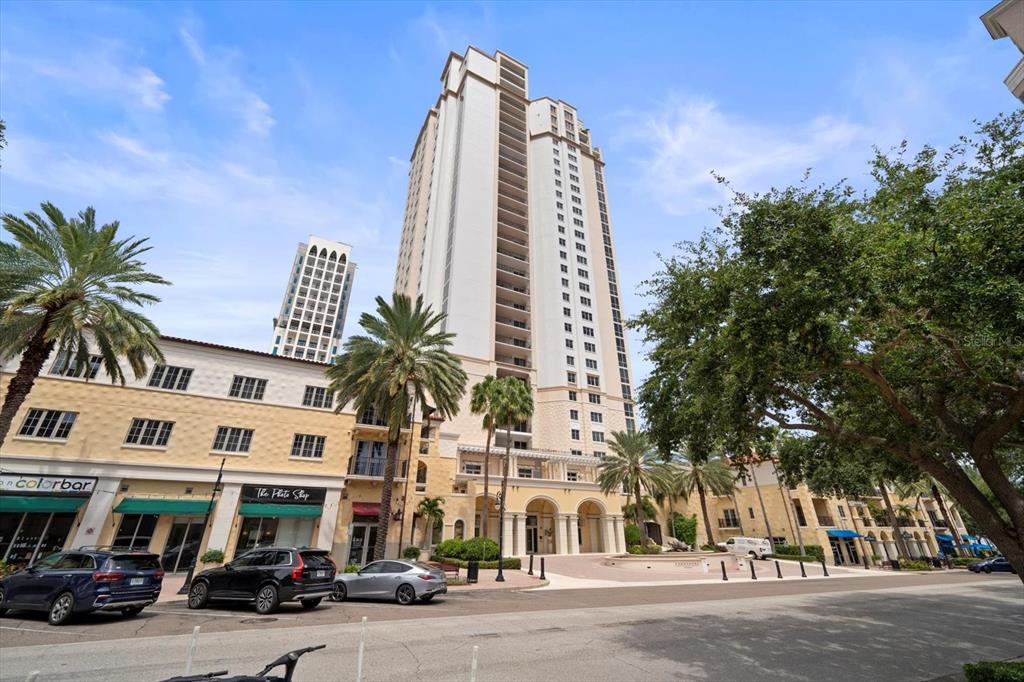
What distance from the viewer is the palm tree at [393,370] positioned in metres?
24.9

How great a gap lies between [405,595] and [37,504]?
20174mm

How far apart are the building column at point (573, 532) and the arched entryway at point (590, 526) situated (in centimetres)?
233

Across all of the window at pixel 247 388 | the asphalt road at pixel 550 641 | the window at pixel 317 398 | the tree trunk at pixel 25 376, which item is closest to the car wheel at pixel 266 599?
the asphalt road at pixel 550 641

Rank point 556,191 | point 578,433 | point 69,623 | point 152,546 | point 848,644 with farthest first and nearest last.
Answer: point 556,191 → point 578,433 → point 152,546 → point 69,623 → point 848,644

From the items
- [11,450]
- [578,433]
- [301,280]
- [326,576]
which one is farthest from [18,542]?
[301,280]

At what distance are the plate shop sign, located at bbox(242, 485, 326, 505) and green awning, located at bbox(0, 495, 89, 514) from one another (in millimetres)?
7404

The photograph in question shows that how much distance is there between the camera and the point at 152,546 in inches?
931

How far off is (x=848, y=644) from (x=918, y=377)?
21.9 ft

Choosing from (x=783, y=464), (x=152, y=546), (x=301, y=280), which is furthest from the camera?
(x=301, y=280)

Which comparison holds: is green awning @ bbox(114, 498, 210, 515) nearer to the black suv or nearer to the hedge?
the black suv

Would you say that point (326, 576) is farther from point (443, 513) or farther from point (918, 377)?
point (443, 513)

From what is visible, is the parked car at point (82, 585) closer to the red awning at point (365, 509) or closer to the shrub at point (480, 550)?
the red awning at point (365, 509)

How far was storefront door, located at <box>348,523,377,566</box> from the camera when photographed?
93.1 ft

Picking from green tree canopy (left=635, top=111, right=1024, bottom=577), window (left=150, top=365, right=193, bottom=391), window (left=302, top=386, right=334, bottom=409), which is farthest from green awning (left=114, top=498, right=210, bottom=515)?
green tree canopy (left=635, top=111, right=1024, bottom=577)
